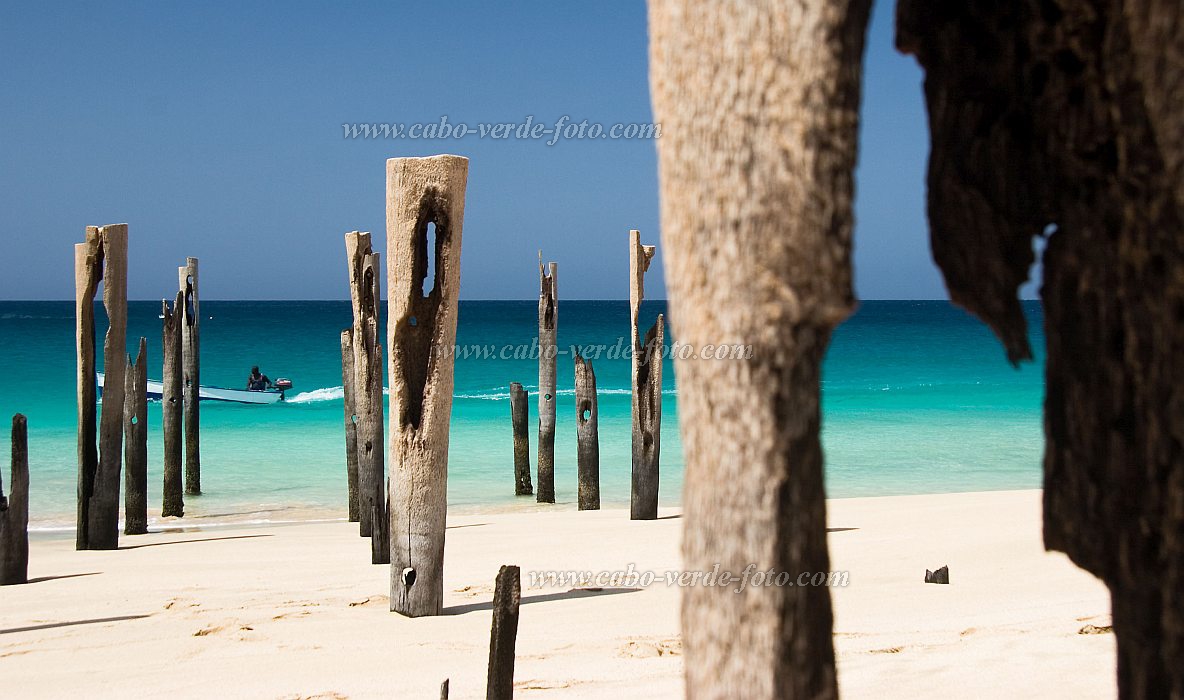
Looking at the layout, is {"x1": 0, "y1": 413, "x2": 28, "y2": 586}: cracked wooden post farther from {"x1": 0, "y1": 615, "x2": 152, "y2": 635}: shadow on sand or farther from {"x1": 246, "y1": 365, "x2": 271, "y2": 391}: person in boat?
{"x1": 246, "y1": 365, "x2": 271, "y2": 391}: person in boat

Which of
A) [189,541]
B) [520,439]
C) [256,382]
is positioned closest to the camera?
[189,541]

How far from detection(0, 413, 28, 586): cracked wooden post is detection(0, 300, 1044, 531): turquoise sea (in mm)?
4272

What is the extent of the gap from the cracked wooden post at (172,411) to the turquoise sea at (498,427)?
0.25 metres

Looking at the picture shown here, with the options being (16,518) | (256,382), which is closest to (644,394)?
(16,518)

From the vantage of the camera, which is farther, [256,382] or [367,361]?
[256,382]

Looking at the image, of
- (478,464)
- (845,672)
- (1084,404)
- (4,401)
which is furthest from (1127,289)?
(4,401)

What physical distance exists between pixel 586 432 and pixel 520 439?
8.96ft

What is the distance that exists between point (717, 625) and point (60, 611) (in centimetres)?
608

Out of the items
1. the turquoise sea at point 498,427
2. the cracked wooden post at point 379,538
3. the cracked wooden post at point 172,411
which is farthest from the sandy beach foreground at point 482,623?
the turquoise sea at point 498,427

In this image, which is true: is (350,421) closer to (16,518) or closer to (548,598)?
(16,518)

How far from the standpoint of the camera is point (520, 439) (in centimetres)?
1413

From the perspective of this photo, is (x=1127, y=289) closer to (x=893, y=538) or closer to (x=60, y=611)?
(x=60, y=611)

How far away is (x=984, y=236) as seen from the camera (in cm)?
239

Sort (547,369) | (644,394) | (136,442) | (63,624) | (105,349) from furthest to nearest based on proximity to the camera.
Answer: (547,369), (644,394), (136,442), (105,349), (63,624)
